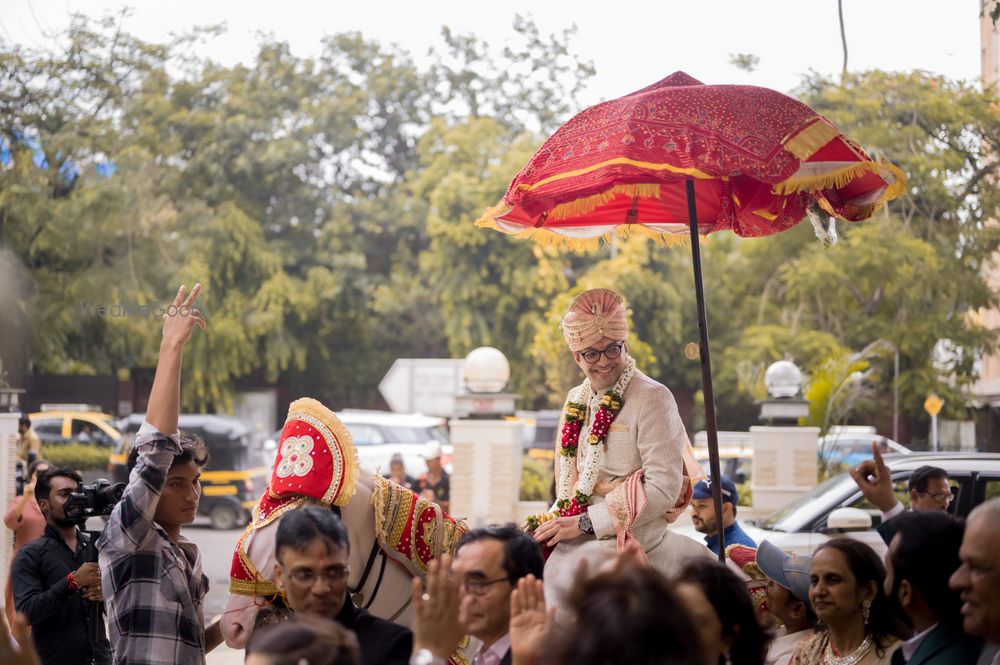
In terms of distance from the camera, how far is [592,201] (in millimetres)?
5797

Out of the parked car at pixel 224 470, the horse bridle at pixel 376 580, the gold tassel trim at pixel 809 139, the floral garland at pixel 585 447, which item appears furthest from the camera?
the parked car at pixel 224 470

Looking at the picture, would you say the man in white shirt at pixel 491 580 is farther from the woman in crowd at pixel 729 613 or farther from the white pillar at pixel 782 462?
the white pillar at pixel 782 462

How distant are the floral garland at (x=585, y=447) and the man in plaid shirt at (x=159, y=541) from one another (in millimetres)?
1480

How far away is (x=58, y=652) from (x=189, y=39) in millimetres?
28337

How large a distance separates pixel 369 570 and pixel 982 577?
88.5 inches

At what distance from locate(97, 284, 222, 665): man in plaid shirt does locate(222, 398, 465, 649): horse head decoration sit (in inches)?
8.1

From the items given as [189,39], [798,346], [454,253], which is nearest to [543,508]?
[798,346]

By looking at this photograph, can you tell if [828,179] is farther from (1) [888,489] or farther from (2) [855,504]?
(2) [855,504]

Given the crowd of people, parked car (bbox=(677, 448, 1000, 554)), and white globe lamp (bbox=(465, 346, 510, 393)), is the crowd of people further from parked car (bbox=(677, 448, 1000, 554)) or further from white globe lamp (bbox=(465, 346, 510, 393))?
white globe lamp (bbox=(465, 346, 510, 393))

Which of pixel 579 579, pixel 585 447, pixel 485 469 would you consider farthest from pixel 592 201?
pixel 485 469

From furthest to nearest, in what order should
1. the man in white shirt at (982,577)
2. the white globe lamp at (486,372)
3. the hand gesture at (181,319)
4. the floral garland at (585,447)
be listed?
the white globe lamp at (486,372), the floral garland at (585,447), the hand gesture at (181,319), the man in white shirt at (982,577)

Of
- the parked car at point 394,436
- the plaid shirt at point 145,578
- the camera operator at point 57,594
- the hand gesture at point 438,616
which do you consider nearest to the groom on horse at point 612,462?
the plaid shirt at point 145,578

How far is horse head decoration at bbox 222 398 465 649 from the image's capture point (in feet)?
14.3

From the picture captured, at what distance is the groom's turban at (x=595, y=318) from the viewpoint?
5.15 m
